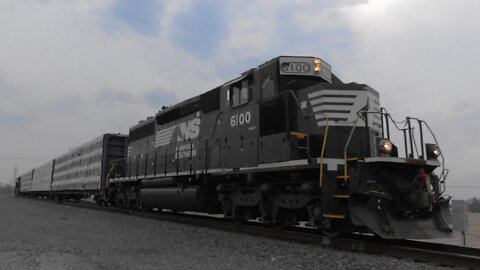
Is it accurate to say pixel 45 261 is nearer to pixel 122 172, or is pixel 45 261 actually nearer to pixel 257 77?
pixel 257 77

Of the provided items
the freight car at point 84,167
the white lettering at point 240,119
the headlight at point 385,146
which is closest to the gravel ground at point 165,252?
the headlight at point 385,146

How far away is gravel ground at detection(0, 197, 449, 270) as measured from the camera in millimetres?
4621

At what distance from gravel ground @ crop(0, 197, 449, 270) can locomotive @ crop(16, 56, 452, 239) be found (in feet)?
2.40

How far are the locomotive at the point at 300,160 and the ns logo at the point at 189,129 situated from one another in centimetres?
6

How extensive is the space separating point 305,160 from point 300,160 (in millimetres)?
119

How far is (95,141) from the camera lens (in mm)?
17422

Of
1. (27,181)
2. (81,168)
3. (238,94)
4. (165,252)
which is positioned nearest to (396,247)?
(165,252)

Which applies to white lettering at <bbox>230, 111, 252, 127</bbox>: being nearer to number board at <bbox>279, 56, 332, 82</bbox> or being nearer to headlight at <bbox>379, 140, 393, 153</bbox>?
number board at <bbox>279, 56, 332, 82</bbox>

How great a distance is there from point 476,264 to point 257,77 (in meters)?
4.97

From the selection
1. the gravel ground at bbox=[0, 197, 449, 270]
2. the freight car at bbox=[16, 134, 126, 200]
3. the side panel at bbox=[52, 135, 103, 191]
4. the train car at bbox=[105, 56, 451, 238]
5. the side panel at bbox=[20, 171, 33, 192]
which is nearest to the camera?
the gravel ground at bbox=[0, 197, 449, 270]

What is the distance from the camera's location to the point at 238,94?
325 inches

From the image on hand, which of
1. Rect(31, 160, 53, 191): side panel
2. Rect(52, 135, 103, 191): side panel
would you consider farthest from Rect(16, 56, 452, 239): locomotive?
Rect(31, 160, 53, 191): side panel

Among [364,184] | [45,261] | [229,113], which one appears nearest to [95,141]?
[229,113]

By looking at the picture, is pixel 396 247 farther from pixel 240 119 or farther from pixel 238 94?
pixel 238 94
